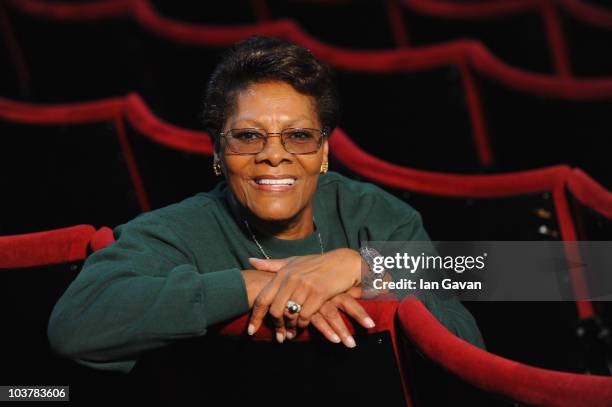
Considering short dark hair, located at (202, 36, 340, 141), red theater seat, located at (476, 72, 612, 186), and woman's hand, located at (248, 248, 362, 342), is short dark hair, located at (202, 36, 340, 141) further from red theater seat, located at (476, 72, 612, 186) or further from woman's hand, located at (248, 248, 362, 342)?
red theater seat, located at (476, 72, 612, 186)


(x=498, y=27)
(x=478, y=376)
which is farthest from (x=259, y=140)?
(x=498, y=27)

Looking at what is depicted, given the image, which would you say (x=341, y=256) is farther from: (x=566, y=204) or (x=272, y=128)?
(x=566, y=204)

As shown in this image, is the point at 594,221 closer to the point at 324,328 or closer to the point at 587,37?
the point at 324,328

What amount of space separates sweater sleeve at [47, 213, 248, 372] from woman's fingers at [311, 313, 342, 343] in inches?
1.8

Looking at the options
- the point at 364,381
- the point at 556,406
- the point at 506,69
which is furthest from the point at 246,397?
the point at 506,69

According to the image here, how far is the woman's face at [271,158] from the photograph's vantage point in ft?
2.15

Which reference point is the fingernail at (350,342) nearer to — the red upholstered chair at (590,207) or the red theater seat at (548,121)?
the red upholstered chair at (590,207)

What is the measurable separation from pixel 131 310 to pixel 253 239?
7.1 inches

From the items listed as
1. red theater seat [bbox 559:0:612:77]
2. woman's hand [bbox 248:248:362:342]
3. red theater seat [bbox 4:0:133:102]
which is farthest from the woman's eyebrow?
red theater seat [bbox 559:0:612:77]

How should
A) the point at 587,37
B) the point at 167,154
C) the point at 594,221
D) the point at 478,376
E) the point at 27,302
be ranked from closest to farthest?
the point at 478,376 → the point at 27,302 → the point at 594,221 → the point at 167,154 → the point at 587,37

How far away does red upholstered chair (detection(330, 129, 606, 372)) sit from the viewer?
79 cm

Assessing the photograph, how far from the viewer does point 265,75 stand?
0.66 metres

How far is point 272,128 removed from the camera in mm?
656

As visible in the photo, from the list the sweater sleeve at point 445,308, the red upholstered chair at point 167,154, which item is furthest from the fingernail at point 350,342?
the red upholstered chair at point 167,154
